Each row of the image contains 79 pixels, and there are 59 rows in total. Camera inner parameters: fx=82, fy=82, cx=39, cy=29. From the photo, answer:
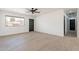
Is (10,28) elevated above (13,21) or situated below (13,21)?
below

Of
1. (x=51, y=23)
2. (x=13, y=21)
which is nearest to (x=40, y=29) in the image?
(x=51, y=23)

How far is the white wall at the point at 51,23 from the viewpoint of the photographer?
233cm

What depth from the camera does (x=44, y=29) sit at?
2.55 m

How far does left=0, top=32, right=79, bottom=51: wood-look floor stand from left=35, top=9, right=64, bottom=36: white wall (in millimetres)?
150

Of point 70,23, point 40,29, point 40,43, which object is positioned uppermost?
point 70,23

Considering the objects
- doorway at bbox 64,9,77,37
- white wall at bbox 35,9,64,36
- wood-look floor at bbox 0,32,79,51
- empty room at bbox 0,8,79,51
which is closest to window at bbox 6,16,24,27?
empty room at bbox 0,8,79,51

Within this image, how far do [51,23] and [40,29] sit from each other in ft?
1.28

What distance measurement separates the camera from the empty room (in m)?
2.28

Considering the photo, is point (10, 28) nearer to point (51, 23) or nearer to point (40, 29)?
point (40, 29)

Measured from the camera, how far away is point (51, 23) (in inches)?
96.4
